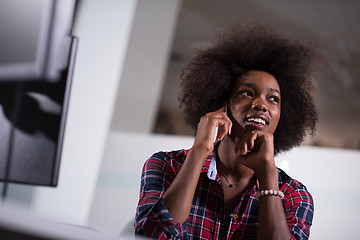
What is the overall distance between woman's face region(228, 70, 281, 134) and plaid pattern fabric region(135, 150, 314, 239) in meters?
0.19

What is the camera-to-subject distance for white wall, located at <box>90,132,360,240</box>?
1651 millimetres

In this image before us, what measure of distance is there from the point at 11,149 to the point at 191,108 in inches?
30.5

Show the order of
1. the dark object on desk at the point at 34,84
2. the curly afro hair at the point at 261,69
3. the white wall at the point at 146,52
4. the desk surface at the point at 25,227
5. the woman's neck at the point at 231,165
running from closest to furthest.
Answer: the desk surface at the point at 25,227, the dark object on desk at the point at 34,84, the woman's neck at the point at 231,165, the curly afro hair at the point at 261,69, the white wall at the point at 146,52

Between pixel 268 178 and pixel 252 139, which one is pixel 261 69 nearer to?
pixel 252 139

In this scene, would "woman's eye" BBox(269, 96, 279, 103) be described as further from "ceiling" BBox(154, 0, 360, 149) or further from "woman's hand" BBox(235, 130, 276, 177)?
"ceiling" BBox(154, 0, 360, 149)

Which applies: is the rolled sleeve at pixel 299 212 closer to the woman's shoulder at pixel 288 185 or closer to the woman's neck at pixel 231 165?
the woman's shoulder at pixel 288 185

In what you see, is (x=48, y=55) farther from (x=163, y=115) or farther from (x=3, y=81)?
(x=163, y=115)

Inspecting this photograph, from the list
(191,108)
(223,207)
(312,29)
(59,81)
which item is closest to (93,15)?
(191,108)

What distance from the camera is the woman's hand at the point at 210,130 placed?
1.24 metres

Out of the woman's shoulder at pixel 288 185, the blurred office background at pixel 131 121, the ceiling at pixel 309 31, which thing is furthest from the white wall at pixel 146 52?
the woman's shoulder at pixel 288 185

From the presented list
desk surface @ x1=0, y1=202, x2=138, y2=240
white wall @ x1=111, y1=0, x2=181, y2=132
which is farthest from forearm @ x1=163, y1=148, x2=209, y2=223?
white wall @ x1=111, y1=0, x2=181, y2=132

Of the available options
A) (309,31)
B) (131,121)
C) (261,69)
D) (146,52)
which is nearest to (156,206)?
(261,69)

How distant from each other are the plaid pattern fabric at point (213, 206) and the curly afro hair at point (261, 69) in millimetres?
315

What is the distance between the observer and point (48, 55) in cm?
111
